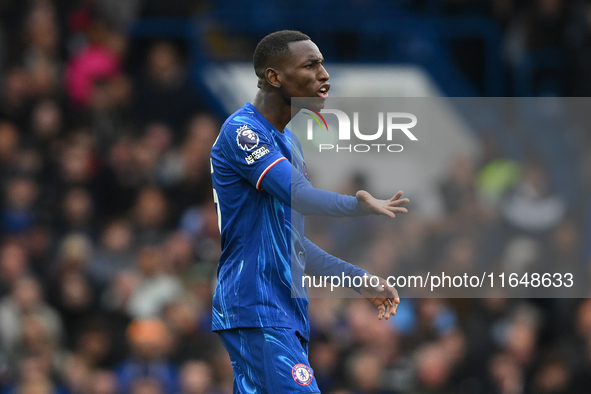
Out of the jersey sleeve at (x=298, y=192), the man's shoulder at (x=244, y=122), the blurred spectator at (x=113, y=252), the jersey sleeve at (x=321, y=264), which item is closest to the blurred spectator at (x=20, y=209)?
the blurred spectator at (x=113, y=252)

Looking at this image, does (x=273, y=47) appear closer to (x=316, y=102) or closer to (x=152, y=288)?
(x=316, y=102)

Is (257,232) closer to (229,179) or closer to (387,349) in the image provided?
(229,179)

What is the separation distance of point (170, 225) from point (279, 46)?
6.54 meters

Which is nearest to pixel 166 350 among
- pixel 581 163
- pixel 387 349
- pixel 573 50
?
pixel 387 349

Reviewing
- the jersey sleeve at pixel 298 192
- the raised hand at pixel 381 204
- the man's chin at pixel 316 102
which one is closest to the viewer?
the raised hand at pixel 381 204

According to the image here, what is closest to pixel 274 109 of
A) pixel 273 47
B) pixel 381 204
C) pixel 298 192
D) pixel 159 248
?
pixel 273 47

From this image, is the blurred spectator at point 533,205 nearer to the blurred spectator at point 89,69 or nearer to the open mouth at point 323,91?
the open mouth at point 323,91

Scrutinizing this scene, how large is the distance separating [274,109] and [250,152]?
1.05 ft

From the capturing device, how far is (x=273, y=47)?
14.0ft

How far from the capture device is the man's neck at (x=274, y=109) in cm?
432

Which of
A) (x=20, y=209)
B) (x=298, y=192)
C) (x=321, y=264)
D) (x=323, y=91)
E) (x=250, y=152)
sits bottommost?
(x=321, y=264)

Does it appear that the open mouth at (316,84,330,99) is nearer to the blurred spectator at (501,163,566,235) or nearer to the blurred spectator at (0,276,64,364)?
the blurred spectator at (501,163,566,235)

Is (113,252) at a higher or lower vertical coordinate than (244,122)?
lower

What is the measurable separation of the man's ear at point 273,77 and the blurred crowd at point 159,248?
192 cm
